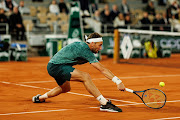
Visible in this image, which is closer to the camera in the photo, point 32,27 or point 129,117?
point 129,117

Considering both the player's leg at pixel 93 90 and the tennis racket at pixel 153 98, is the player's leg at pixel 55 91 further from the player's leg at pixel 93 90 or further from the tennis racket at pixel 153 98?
the tennis racket at pixel 153 98

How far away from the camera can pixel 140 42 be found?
2220cm

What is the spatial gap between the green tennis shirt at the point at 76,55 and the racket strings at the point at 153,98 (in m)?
1.11

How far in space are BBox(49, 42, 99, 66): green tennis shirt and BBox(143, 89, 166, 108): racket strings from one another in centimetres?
111

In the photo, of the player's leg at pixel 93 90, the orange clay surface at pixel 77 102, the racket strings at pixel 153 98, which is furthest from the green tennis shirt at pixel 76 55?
the racket strings at pixel 153 98

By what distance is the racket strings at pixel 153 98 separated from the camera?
7.00 m

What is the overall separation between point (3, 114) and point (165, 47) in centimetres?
1694

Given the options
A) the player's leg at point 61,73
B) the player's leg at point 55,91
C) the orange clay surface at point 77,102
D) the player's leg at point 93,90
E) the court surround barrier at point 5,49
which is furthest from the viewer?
the court surround barrier at point 5,49

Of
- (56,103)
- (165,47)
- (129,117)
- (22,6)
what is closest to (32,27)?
(22,6)

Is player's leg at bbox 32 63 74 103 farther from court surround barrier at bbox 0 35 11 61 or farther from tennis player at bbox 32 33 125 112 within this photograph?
court surround barrier at bbox 0 35 11 61

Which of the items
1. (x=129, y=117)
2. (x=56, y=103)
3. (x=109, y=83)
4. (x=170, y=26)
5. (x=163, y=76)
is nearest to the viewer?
(x=129, y=117)

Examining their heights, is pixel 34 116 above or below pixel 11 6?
below

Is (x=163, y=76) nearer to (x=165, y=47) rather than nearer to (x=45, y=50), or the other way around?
(x=165, y=47)

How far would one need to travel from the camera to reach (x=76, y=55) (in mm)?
6969
